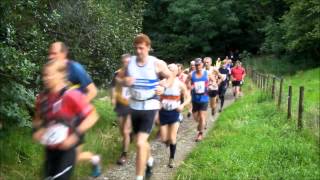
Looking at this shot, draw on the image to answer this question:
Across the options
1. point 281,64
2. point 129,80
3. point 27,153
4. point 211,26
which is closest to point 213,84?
point 27,153

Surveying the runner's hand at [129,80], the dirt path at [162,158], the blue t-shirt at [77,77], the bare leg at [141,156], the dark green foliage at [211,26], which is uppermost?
the dark green foliage at [211,26]

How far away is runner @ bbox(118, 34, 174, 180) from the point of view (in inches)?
293

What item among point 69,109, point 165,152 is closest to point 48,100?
point 69,109

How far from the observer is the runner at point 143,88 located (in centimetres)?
745

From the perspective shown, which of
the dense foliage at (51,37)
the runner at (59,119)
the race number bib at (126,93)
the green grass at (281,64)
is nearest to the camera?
the runner at (59,119)

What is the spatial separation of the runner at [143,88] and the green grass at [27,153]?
232 cm

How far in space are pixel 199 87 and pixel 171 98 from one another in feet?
7.88

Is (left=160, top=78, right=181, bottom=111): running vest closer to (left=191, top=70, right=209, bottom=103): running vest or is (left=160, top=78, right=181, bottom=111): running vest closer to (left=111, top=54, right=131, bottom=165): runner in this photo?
(left=111, top=54, right=131, bottom=165): runner

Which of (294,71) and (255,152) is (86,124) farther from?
(294,71)

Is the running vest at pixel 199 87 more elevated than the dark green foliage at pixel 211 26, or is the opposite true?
the dark green foliage at pixel 211 26

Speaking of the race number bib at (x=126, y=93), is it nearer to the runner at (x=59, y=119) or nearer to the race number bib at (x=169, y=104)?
the race number bib at (x=169, y=104)

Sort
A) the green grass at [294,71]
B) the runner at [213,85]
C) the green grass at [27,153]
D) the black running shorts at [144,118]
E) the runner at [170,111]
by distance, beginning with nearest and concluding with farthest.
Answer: the black running shorts at [144,118] < the green grass at [27,153] < the runner at [170,111] < the runner at [213,85] < the green grass at [294,71]

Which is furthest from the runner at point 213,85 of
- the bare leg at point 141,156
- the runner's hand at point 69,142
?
the runner's hand at point 69,142

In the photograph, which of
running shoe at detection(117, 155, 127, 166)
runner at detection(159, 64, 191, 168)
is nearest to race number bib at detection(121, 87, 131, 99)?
runner at detection(159, 64, 191, 168)
